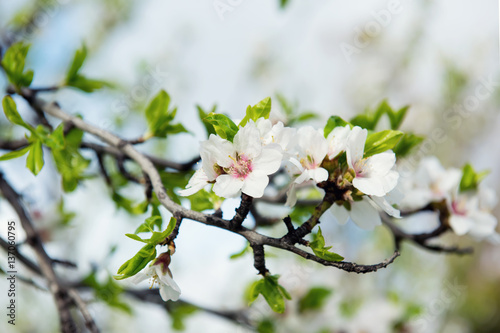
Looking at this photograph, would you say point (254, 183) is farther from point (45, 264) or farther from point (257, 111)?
point (45, 264)

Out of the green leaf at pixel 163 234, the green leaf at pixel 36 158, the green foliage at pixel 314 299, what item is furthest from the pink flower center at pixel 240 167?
the green foliage at pixel 314 299

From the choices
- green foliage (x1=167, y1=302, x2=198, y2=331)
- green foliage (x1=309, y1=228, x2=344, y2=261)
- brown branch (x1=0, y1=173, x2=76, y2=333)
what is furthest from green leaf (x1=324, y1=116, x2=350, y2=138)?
green foliage (x1=167, y1=302, x2=198, y2=331)

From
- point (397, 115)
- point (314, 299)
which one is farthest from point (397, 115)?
point (314, 299)

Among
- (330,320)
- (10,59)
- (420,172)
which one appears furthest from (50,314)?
(420,172)


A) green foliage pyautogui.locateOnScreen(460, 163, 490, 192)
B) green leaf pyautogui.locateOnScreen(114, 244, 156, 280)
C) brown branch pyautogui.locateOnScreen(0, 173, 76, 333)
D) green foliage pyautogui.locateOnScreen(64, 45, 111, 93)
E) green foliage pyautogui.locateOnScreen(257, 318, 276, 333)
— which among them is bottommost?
green foliage pyautogui.locateOnScreen(257, 318, 276, 333)

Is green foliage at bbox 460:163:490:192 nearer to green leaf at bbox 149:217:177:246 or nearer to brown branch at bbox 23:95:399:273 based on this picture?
brown branch at bbox 23:95:399:273

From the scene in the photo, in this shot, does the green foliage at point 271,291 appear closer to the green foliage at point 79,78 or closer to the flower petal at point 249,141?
the flower petal at point 249,141
